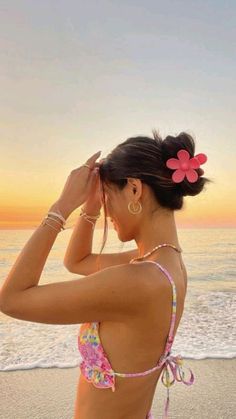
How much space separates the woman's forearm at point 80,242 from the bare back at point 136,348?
52cm

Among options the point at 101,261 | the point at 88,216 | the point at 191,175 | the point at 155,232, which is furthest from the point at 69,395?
the point at 191,175

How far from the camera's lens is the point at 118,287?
1269 millimetres

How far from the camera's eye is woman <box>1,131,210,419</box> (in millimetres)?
1284

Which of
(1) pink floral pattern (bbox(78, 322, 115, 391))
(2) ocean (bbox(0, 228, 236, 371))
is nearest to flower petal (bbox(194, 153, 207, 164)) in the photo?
(2) ocean (bbox(0, 228, 236, 371))

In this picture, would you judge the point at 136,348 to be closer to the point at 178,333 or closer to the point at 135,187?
the point at 135,187

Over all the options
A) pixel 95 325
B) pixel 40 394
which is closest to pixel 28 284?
pixel 95 325

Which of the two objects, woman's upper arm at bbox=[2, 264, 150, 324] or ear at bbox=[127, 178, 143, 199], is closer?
woman's upper arm at bbox=[2, 264, 150, 324]

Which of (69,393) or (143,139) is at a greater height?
(143,139)

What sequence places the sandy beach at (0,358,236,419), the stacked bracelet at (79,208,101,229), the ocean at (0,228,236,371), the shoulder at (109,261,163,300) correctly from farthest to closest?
the ocean at (0,228,236,371) → the sandy beach at (0,358,236,419) → the stacked bracelet at (79,208,101,229) → the shoulder at (109,261,163,300)

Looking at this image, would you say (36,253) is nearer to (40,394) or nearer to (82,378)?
(82,378)

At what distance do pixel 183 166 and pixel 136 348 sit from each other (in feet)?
1.77

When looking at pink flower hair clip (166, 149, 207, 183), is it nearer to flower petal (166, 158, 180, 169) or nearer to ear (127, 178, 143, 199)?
flower petal (166, 158, 180, 169)

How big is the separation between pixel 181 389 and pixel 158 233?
113 inches

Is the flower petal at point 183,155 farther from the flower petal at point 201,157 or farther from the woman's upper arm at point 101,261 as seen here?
the woman's upper arm at point 101,261
